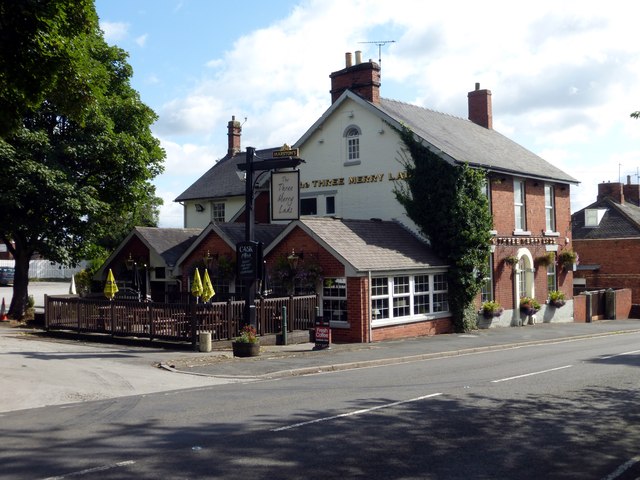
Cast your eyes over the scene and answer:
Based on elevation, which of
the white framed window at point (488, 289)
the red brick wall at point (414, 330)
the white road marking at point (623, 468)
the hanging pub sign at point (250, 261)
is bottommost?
the white road marking at point (623, 468)

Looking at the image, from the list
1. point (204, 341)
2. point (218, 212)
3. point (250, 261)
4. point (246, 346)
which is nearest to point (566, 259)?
point (218, 212)

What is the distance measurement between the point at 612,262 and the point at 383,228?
25407 mm

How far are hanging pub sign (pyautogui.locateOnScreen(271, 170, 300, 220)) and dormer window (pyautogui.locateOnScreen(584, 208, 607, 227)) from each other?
102ft

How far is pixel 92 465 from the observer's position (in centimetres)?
786

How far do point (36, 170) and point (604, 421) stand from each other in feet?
67.5

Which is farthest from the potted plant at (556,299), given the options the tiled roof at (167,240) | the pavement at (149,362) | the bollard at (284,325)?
the tiled roof at (167,240)

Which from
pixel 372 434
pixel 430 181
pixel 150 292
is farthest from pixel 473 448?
pixel 150 292

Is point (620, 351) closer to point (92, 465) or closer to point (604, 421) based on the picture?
point (604, 421)

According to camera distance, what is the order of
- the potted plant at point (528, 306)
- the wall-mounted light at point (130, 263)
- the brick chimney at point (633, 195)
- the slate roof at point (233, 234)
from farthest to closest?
the brick chimney at point (633, 195), the potted plant at point (528, 306), the wall-mounted light at point (130, 263), the slate roof at point (233, 234)

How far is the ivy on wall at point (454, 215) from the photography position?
89.0 ft

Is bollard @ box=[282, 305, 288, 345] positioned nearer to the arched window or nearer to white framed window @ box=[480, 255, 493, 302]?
the arched window

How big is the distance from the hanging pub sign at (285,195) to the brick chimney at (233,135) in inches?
908

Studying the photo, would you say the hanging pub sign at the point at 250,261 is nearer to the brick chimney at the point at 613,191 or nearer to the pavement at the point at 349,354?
the pavement at the point at 349,354

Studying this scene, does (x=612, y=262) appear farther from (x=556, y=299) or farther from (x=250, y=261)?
(x=250, y=261)
